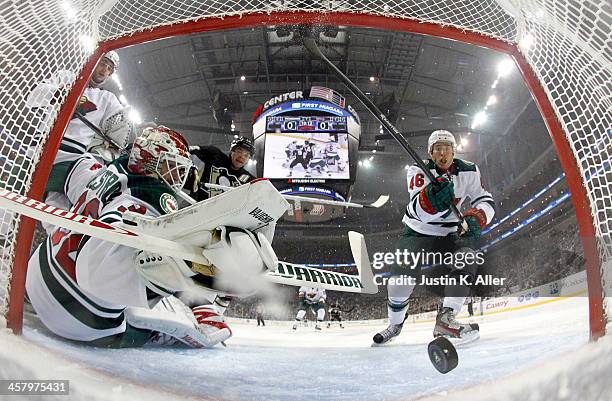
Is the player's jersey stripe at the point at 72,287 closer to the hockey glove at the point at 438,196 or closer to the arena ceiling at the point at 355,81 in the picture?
the arena ceiling at the point at 355,81

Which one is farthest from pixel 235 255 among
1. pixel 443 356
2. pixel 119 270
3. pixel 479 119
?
pixel 479 119

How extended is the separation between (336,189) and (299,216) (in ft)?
0.68

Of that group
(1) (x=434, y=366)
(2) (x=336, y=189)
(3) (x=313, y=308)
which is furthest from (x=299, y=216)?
(1) (x=434, y=366)

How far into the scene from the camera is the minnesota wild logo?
74cm

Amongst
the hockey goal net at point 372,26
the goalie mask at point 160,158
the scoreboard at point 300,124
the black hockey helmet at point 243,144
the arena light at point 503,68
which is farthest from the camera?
the arena light at point 503,68

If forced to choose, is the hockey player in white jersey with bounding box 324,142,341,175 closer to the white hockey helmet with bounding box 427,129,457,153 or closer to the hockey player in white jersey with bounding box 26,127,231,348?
the white hockey helmet with bounding box 427,129,457,153

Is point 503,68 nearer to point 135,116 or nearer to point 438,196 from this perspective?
point 438,196

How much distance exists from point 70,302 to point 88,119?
0.62 metres

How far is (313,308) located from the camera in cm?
170

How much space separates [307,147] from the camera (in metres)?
1.60

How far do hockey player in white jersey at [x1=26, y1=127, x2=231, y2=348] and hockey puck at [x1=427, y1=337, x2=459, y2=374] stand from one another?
0.65m

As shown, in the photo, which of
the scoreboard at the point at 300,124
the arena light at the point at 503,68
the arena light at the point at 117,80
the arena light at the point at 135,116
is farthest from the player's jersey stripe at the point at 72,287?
the arena light at the point at 503,68

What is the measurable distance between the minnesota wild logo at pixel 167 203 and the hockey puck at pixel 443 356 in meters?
0.76

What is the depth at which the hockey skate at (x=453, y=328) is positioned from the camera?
120 cm
